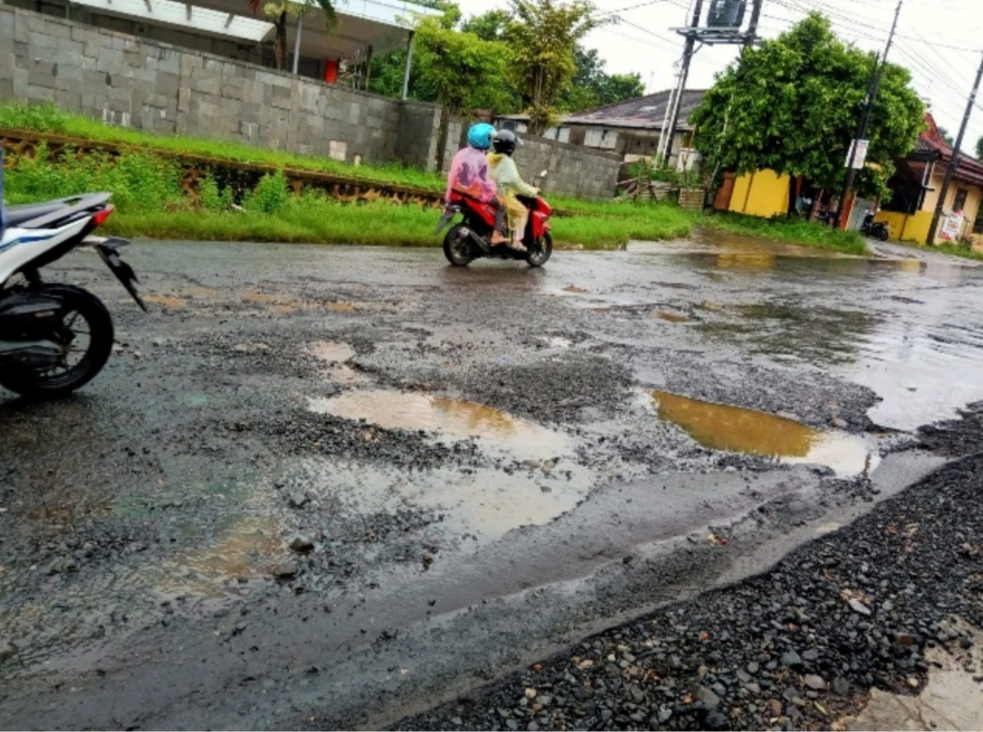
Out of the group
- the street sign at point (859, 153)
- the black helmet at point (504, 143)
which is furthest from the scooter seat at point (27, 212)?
the street sign at point (859, 153)

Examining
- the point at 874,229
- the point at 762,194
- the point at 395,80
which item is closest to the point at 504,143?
the point at 762,194

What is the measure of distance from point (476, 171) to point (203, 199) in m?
4.00

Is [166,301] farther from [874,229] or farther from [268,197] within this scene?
[874,229]

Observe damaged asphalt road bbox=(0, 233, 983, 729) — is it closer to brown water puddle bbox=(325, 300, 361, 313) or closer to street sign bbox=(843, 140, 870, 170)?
brown water puddle bbox=(325, 300, 361, 313)

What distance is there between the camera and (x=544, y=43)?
2717cm

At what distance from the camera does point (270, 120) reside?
667 inches

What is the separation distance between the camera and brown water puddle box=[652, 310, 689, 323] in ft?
26.0

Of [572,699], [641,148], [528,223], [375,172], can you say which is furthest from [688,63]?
[572,699]

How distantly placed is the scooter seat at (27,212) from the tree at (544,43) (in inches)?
1002

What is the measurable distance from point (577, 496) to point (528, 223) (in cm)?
740

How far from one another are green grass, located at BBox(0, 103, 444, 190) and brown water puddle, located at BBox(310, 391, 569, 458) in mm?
8958

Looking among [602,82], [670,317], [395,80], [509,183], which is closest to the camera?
[670,317]

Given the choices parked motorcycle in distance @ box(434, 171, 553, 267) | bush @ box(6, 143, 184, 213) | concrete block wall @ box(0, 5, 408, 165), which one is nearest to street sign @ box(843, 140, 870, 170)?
concrete block wall @ box(0, 5, 408, 165)

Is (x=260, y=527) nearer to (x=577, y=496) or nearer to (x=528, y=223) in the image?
(x=577, y=496)
